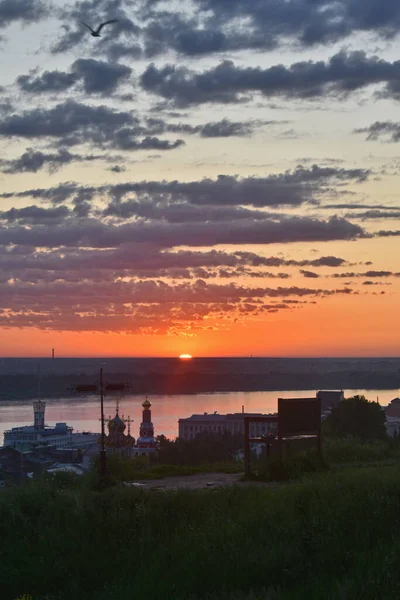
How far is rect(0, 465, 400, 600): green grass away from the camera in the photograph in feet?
26.1

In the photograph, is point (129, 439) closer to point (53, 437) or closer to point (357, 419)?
point (357, 419)

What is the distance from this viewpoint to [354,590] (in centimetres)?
718

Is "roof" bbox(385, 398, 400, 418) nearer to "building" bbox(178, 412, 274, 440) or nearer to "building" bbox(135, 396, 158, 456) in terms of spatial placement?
"building" bbox(178, 412, 274, 440)

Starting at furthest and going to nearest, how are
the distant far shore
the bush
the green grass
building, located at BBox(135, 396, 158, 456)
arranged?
1. the distant far shore
2. building, located at BBox(135, 396, 158, 456)
3. the bush
4. the green grass

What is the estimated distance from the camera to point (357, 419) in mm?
20406

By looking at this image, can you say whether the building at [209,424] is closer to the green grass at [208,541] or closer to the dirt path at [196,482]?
the dirt path at [196,482]

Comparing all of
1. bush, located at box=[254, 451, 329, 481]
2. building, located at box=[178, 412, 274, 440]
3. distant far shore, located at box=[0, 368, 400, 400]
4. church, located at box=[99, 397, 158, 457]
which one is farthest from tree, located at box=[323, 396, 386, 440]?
distant far shore, located at box=[0, 368, 400, 400]

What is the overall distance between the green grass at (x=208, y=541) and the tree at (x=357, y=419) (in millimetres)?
9706

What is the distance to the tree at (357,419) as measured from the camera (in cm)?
2008

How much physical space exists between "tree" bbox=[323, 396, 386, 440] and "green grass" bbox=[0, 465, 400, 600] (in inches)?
382

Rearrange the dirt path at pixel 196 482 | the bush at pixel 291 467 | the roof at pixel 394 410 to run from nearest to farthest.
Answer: the dirt path at pixel 196 482, the bush at pixel 291 467, the roof at pixel 394 410

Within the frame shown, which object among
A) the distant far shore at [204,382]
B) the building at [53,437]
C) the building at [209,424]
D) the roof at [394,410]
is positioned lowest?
the building at [53,437]

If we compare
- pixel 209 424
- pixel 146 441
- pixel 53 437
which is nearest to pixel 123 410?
pixel 209 424

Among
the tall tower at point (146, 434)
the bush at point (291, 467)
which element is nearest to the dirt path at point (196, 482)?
the bush at point (291, 467)
